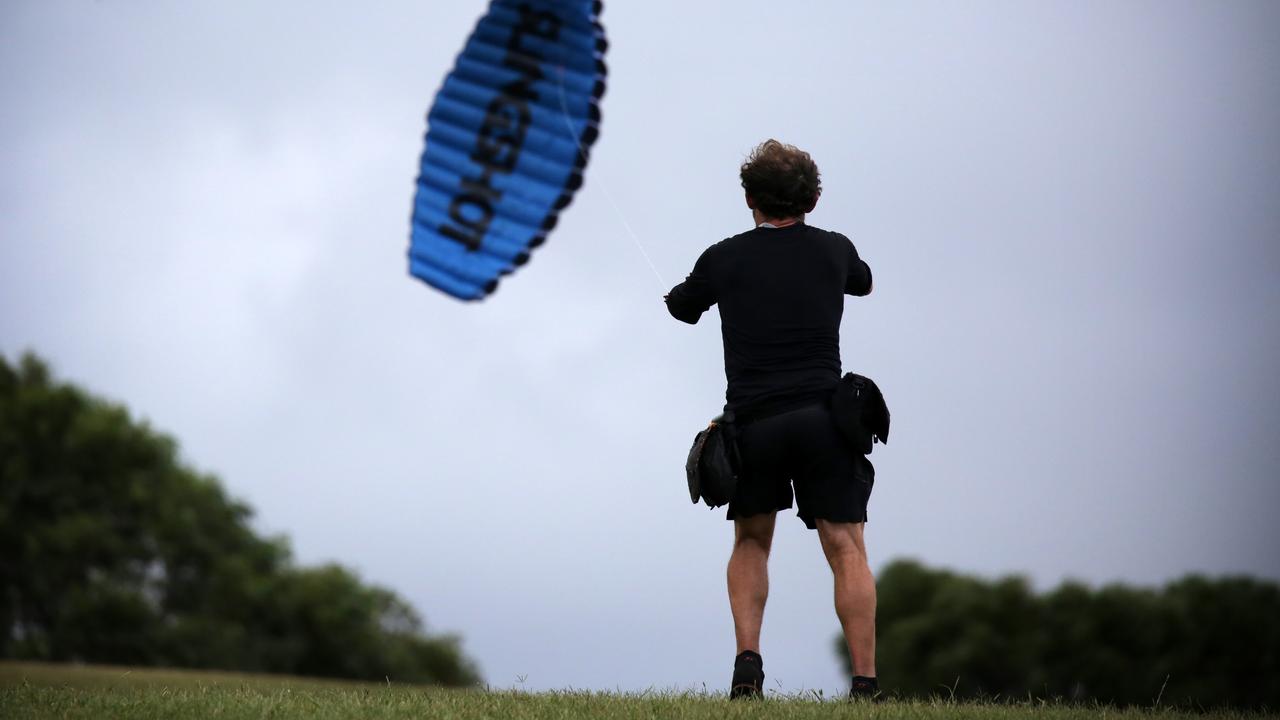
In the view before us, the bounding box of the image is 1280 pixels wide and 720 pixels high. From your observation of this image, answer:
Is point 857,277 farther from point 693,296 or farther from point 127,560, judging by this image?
point 127,560

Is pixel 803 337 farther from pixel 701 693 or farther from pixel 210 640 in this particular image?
pixel 210 640

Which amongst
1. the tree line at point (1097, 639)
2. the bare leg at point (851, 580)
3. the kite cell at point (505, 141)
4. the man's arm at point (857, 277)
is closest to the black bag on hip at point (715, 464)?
the bare leg at point (851, 580)

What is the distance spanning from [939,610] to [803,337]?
61208mm

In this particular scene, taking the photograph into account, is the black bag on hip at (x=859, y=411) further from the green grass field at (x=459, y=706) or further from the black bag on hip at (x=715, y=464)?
the green grass field at (x=459, y=706)

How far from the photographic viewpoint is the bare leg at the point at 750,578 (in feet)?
23.3

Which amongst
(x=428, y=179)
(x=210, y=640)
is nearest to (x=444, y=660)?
(x=210, y=640)

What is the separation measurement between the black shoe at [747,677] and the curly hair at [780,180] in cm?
217

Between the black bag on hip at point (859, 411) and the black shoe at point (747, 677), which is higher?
the black bag on hip at point (859, 411)

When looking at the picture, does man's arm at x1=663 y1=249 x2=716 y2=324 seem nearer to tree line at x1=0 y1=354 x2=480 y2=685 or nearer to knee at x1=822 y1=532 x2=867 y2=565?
knee at x1=822 y1=532 x2=867 y2=565

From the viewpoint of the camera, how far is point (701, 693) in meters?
7.45

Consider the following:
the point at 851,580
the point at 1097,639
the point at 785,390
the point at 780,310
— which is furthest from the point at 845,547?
the point at 1097,639

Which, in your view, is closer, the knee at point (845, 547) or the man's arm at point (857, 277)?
the knee at point (845, 547)

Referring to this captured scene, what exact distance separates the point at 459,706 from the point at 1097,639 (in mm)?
61566

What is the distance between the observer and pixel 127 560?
165 ft
